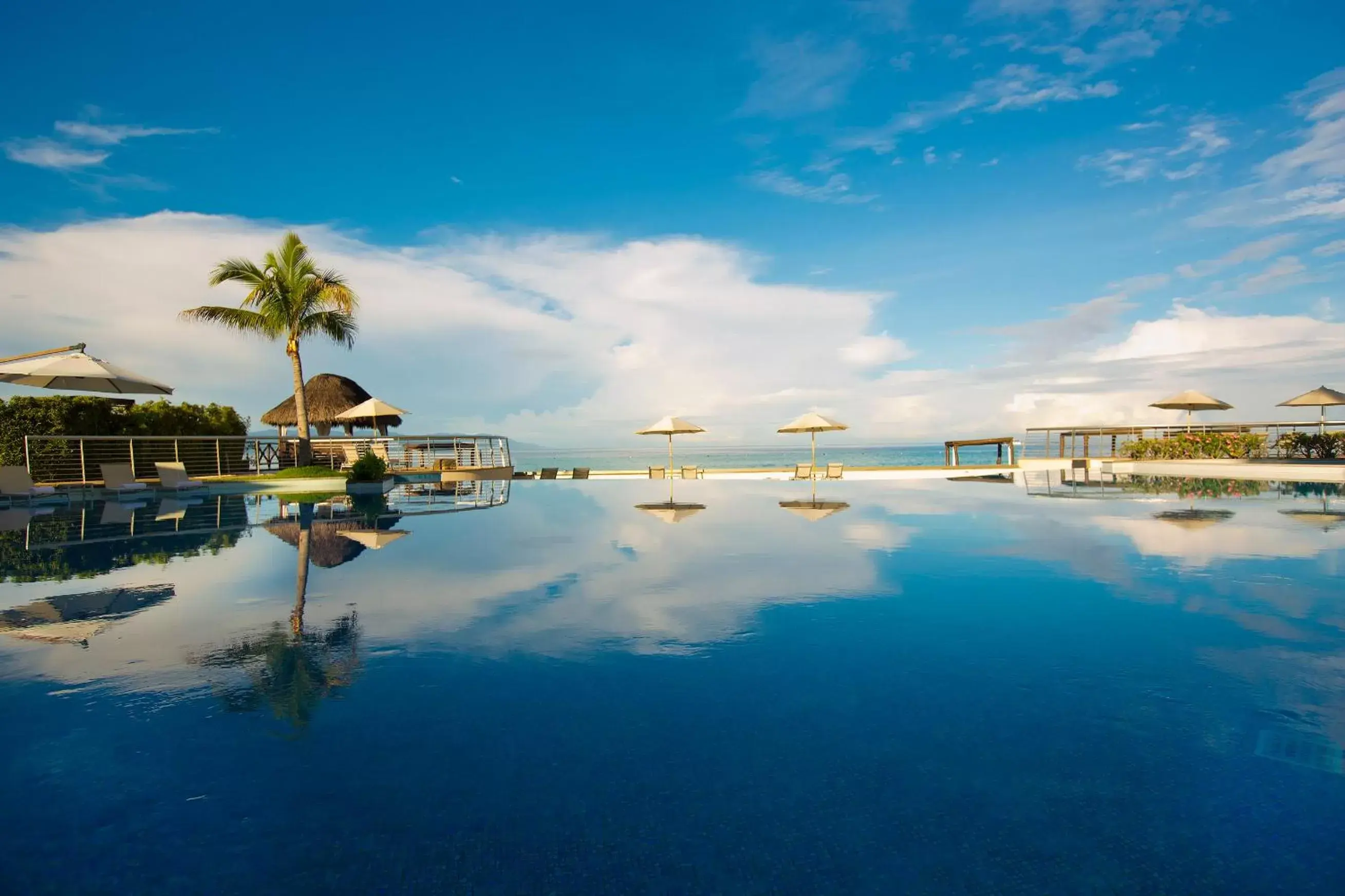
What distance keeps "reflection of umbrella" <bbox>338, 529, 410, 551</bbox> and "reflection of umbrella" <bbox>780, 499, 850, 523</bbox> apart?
6611 millimetres

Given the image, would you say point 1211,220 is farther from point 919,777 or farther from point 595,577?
point 919,777

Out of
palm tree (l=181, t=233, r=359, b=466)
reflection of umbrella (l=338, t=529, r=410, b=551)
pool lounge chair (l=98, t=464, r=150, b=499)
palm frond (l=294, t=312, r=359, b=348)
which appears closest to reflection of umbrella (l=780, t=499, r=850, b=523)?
reflection of umbrella (l=338, t=529, r=410, b=551)

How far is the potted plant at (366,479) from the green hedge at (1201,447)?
25.7 meters

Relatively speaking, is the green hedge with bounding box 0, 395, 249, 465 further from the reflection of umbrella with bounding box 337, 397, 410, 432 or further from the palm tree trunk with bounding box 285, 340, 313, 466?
the reflection of umbrella with bounding box 337, 397, 410, 432

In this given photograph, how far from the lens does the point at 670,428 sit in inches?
922

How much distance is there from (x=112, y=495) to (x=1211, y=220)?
3450cm

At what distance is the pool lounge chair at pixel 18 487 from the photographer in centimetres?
1355

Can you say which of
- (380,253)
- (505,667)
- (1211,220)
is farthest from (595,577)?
(1211,220)

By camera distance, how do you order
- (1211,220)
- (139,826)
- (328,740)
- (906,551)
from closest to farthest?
(139,826)
(328,740)
(906,551)
(1211,220)

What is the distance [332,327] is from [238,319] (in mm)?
2761

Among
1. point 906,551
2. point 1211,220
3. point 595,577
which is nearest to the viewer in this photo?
point 595,577

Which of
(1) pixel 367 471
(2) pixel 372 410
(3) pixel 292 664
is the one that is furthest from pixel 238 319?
(3) pixel 292 664

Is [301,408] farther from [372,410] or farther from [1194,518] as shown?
[1194,518]

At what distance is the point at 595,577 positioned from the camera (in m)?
6.63
